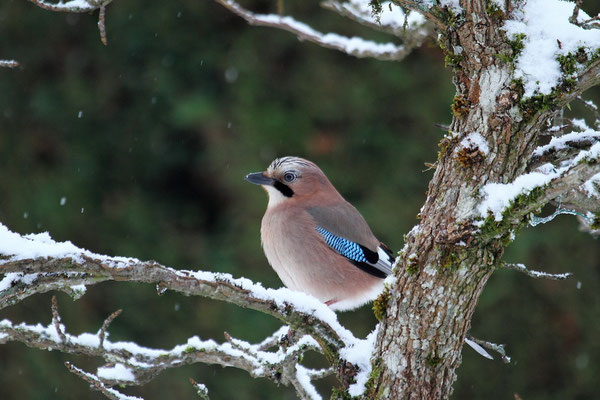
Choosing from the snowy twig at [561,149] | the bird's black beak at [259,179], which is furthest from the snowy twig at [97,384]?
the bird's black beak at [259,179]

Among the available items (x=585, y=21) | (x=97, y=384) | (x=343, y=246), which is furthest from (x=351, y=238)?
(x=585, y=21)

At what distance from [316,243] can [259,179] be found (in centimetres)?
45

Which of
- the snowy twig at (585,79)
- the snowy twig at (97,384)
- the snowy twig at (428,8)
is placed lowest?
the snowy twig at (97,384)

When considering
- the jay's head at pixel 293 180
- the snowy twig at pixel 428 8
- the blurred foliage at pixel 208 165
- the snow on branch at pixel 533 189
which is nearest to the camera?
the snow on branch at pixel 533 189

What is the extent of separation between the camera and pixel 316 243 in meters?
3.62

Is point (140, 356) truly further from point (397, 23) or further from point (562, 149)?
point (397, 23)

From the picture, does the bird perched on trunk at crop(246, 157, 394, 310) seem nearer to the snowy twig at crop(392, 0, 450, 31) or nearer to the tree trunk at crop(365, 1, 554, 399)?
the tree trunk at crop(365, 1, 554, 399)

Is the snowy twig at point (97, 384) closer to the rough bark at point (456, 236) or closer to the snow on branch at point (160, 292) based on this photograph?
the snow on branch at point (160, 292)

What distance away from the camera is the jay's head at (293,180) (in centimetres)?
369

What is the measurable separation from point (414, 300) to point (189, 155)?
3.80m

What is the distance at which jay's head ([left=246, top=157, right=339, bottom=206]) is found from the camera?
3693 millimetres

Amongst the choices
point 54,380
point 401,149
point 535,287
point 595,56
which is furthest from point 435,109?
point 54,380

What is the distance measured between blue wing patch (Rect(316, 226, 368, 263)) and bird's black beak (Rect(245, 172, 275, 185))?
359 mm

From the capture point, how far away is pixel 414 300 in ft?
6.24
